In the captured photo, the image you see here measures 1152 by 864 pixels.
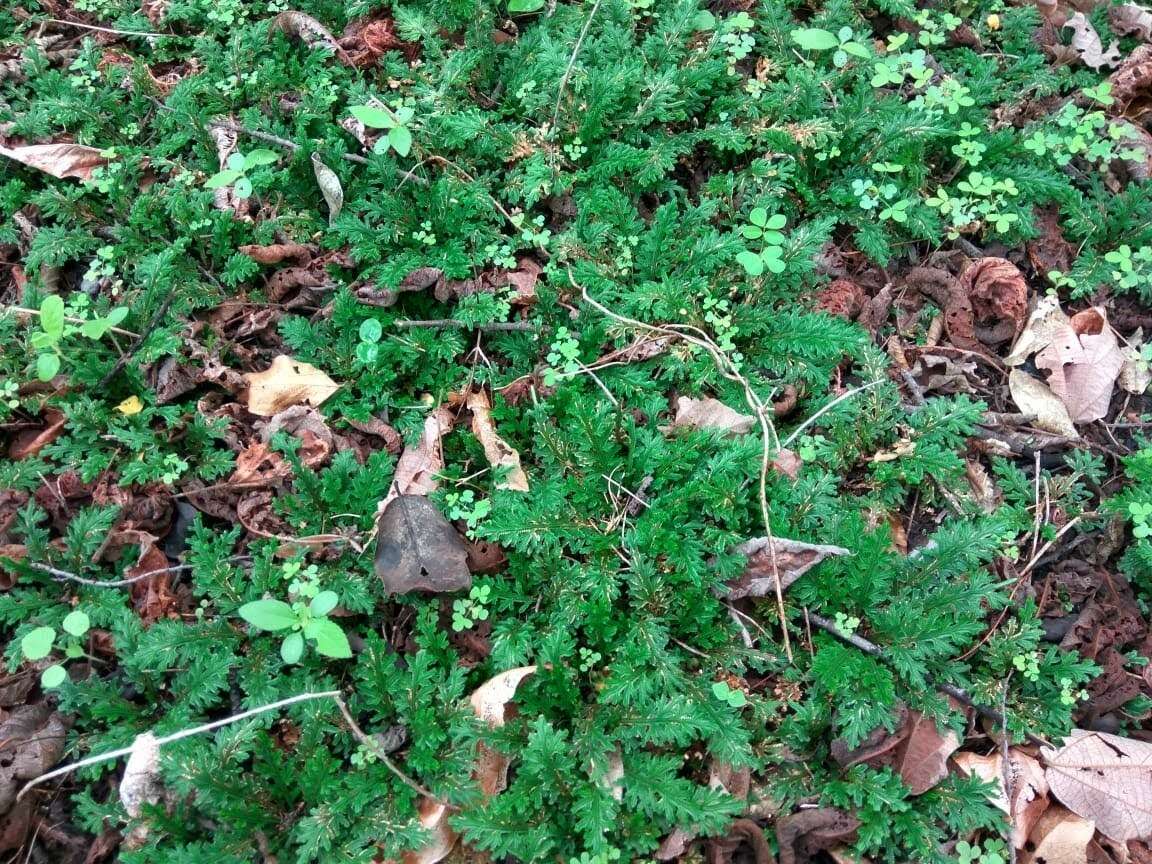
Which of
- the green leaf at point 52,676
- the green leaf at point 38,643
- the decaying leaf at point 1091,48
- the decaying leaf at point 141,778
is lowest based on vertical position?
the decaying leaf at point 141,778

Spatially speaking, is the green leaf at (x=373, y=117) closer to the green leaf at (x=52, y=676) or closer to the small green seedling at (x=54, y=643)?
the small green seedling at (x=54, y=643)

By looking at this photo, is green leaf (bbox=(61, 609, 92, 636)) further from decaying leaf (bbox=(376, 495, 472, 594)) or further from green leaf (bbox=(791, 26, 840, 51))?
green leaf (bbox=(791, 26, 840, 51))

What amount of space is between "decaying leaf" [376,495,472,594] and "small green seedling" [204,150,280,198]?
1434 millimetres

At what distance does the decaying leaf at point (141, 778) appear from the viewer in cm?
236

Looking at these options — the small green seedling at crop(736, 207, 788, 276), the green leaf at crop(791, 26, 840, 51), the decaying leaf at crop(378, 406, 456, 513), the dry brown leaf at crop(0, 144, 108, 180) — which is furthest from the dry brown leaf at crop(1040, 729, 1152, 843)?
the dry brown leaf at crop(0, 144, 108, 180)

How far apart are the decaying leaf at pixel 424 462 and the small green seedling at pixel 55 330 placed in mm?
1079

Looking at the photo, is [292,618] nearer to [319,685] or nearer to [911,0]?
[319,685]

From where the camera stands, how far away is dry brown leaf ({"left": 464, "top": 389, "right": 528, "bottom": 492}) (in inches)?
111

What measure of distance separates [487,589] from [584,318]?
1104 mm

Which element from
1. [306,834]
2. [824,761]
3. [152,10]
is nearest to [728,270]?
[824,761]

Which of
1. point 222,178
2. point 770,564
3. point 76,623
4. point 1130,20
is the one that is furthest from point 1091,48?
point 76,623

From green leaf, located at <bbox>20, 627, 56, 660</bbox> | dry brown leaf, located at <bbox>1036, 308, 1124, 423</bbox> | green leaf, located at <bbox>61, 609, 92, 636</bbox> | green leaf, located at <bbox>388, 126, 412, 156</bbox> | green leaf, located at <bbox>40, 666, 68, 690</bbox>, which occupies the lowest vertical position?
green leaf, located at <bbox>40, 666, 68, 690</bbox>

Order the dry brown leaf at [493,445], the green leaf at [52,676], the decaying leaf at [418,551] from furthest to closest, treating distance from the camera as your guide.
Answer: the dry brown leaf at [493,445] < the decaying leaf at [418,551] < the green leaf at [52,676]

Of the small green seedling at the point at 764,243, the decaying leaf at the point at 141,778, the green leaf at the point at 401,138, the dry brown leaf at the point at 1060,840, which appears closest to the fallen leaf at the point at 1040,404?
the small green seedling at the point at 764,243
